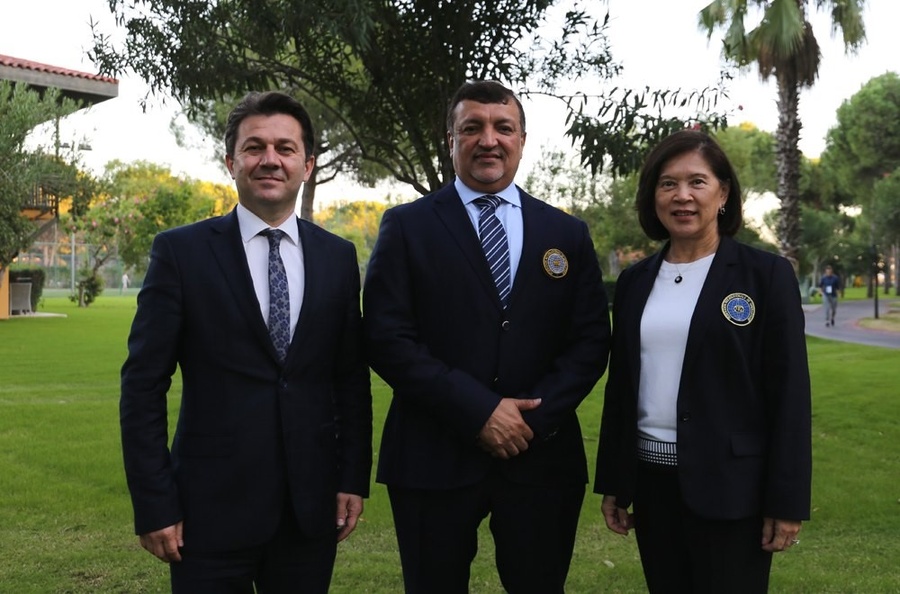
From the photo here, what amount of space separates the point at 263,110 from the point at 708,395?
1.74 meters

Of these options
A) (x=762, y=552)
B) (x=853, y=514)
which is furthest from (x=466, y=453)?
(x=853, y=514)

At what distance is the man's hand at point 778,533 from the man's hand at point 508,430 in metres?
0.82

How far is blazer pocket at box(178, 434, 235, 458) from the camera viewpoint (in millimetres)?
2662

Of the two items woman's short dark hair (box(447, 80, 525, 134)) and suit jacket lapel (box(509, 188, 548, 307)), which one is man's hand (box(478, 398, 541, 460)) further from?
woman's short dark hair (box(447, 80, 525, 134))

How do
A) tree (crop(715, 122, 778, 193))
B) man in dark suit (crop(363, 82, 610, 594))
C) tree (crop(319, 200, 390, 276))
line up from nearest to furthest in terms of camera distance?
man in dark suit (crop(363, 82, 610, 594)), tree (crop(715, 122, 778, 193)), tree (crop(319, 200, 390, 276))

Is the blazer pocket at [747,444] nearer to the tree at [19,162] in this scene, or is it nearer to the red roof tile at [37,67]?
the tree at [19,162]

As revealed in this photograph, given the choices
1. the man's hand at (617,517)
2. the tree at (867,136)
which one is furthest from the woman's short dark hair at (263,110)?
the tree at (867,136)

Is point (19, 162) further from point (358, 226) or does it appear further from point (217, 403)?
point (358, 226)

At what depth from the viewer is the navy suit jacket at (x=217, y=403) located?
2.60 m

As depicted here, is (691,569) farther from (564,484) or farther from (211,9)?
(211,9)

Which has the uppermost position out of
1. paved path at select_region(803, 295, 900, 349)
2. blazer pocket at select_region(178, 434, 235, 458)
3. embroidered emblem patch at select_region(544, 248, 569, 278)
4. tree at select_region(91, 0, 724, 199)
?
tree at select_region(91, 0, 724, 199)

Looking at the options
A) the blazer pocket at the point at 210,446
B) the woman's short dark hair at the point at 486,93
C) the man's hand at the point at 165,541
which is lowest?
the man's hand at the point at 165,541

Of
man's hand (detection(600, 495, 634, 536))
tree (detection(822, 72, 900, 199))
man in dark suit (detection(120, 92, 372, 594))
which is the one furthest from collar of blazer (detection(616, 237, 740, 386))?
tree (detection(822, 72, 900, 199))

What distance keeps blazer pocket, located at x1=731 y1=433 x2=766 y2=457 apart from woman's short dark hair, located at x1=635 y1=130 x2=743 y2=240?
0.72m
